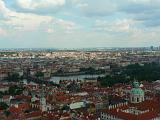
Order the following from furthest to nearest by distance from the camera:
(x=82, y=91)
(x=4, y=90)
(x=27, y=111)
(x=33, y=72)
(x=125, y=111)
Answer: (x=33, y=72) → (x=4, y=90) → (x=82, y=91) → (x=27, y=111) → (x=125, y=111)

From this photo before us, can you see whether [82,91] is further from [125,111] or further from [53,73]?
[53,73]

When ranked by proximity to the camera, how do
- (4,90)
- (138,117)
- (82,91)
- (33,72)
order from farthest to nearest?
(33,72) < (4,90) < (82,91) < (138,117)

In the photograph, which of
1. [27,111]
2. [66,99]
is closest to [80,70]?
[66,99]

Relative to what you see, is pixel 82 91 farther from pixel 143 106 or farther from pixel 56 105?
pixel 143 106

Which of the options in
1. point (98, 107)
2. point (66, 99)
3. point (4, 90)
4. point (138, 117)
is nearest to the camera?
point (138, 117)

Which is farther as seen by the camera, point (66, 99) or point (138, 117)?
point (66, 99)

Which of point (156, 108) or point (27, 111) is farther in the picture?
point (27, 111)

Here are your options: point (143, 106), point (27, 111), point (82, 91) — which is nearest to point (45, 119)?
point (27, 111)

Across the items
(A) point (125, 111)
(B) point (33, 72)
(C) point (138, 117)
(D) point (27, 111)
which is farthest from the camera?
(B) point (33, 72)
